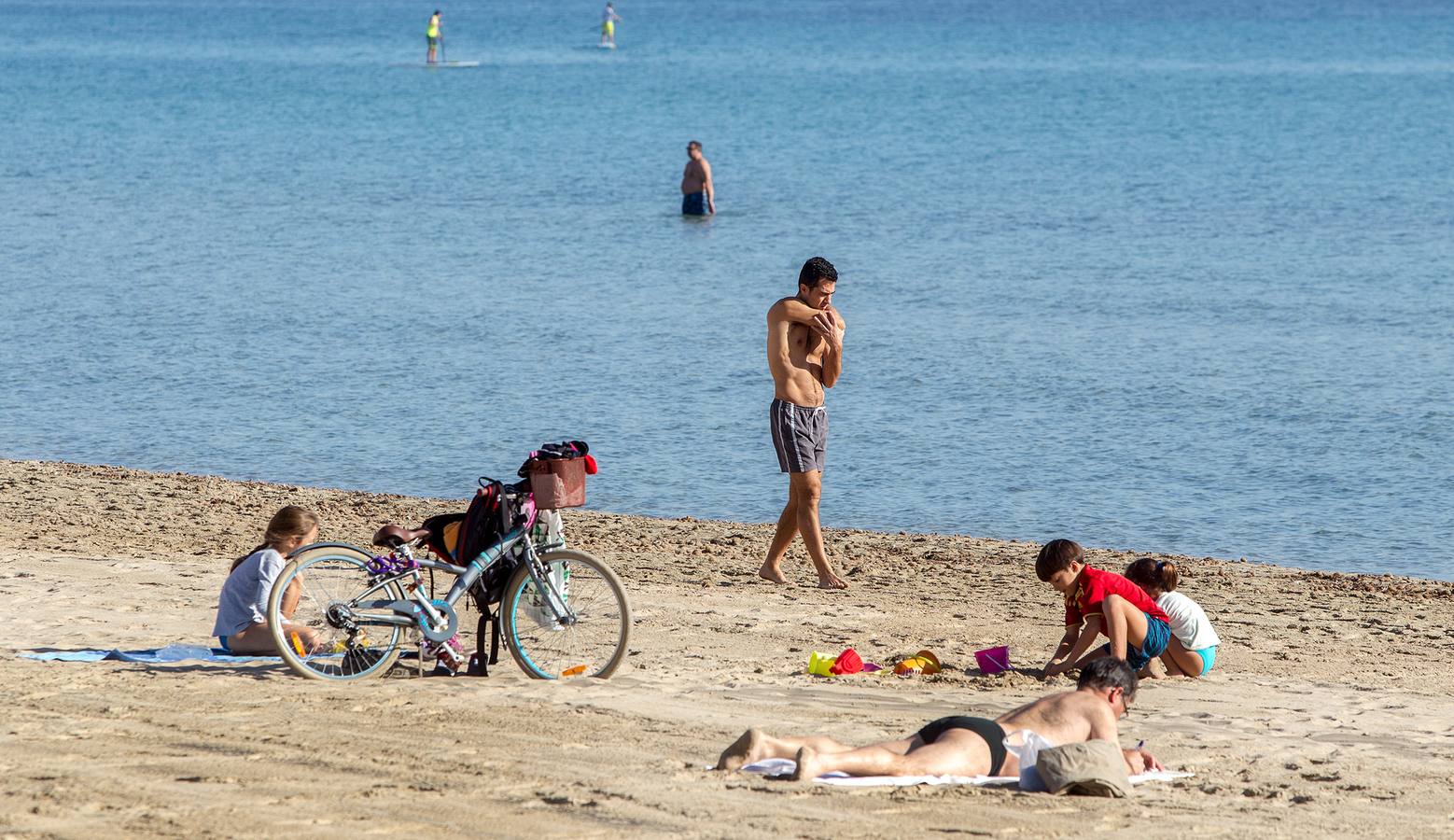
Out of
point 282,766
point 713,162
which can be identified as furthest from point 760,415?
point 713,162

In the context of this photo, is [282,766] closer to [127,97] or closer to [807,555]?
[807,555]

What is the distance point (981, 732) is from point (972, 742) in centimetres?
6

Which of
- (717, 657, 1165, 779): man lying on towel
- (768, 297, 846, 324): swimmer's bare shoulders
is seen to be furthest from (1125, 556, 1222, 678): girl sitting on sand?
(768, 297, 846, 324): swimmer's bare shoulders

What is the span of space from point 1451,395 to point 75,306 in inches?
633

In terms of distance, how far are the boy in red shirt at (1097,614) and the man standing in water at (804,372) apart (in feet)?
6.79

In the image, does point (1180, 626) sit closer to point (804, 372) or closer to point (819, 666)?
point (819, 666)

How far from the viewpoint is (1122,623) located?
7.47m

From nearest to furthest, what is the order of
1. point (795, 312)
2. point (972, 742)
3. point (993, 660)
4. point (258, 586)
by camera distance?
point (972, 742)
point (258, 586)
point (993, 660)
point (795, 312)

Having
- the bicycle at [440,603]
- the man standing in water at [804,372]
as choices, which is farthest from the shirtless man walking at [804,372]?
the bicycle at [440,603]

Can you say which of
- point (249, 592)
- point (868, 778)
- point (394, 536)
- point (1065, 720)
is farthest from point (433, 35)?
point (868, 778)

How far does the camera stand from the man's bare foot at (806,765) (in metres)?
5.73

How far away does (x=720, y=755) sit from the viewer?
6.02 m

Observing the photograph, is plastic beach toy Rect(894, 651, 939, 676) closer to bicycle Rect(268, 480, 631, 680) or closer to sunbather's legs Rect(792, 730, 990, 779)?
bicycle Rect(268, 480, 631, 680)

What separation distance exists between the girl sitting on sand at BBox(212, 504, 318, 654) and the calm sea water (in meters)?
5.86
